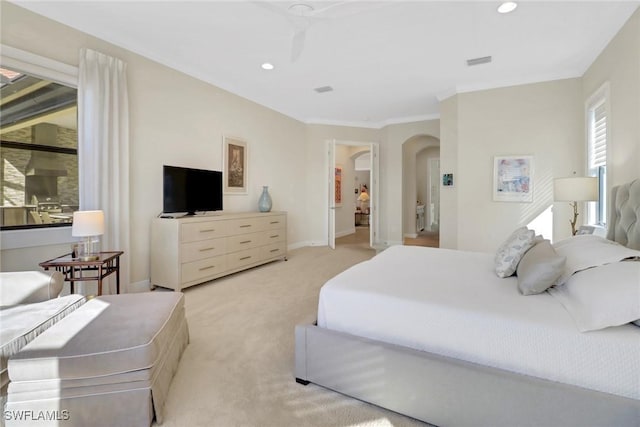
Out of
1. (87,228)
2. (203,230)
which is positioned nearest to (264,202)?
(203,230)

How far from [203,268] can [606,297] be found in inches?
142

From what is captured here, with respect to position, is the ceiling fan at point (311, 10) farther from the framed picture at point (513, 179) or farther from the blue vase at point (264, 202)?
the framed picture at point (513, 179)

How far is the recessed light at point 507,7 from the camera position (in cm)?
264

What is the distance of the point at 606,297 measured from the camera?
126cm

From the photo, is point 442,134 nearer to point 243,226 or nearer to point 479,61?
point 479,61

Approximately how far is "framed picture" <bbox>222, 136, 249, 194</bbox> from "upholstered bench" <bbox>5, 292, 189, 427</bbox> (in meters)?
3.33

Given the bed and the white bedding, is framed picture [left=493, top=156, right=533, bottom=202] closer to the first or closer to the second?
the bed

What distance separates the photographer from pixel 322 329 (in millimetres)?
1705

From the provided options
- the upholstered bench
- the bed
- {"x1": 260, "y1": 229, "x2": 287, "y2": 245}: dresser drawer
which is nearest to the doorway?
{"x1": 260, "y1": 229, "x2": 287, "y2": 245}: dresser drawer

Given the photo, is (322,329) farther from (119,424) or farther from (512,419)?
(119,424)

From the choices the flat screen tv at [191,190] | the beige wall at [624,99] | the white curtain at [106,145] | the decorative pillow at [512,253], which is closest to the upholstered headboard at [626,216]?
the beige wall at [624,99]

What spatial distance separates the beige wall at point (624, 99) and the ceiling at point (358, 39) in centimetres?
19

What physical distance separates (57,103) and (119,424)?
316 cm

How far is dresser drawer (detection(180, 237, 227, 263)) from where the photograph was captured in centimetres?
345
